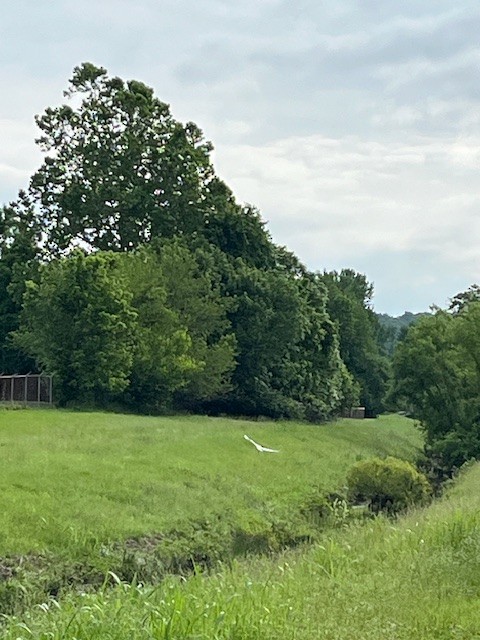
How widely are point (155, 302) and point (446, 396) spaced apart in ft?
54.4

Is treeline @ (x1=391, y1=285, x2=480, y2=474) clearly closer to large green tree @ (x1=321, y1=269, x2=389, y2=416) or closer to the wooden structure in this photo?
the wooden structure

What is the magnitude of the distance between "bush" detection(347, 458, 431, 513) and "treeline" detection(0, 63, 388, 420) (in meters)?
18.8

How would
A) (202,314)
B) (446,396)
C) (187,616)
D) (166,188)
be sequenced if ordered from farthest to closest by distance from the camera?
(166,188)
(202,314)
(446,396)
(187,616)

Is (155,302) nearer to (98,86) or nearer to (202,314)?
(202,314)

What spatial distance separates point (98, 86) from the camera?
60.0 metres

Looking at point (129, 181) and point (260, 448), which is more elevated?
point (129, 181)

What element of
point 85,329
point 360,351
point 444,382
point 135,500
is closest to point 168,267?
point 85,329

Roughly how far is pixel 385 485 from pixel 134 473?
908 cm

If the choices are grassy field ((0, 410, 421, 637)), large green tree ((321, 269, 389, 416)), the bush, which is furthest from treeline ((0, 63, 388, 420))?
large green tree ((321, 269, 389, 416))

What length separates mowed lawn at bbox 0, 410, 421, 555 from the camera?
19.9 meters

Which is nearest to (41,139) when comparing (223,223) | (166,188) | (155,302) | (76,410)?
(166,188)

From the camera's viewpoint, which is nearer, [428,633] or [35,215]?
[428,633]

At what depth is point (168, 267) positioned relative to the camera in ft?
168

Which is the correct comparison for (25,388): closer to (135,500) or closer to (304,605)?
(135,500)
